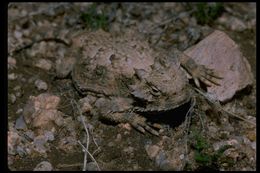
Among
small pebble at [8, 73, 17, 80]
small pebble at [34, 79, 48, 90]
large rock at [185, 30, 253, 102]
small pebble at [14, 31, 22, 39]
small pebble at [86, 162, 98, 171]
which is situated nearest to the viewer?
small pebble at [86, 162, 98, 171]

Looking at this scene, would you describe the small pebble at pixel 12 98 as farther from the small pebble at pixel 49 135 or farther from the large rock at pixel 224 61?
the large rock at pixel 224 61

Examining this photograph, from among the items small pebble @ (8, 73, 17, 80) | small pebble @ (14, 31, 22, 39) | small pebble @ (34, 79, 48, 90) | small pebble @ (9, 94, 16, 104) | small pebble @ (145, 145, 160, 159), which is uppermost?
small pebble @ (14, 31, 22, 39)

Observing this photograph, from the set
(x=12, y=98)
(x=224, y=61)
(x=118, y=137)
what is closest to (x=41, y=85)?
(x=12, y=98)

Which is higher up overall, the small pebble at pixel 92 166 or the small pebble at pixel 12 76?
the small pebble at pixel 12 76

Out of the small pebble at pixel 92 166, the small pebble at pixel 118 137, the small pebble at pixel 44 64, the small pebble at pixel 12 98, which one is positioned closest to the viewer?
the small pebble at pixel 92 166

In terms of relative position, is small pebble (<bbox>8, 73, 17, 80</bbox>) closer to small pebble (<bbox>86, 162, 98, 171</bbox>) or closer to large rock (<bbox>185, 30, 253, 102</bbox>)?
small pebble (<bbox>86, 162, 98, 171</bbox>)

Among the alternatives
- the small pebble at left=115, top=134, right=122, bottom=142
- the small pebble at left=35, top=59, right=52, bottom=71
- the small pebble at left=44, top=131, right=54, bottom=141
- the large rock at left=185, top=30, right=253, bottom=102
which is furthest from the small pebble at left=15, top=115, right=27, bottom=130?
the large rock at left=185, top=30, right=253, bottom=102

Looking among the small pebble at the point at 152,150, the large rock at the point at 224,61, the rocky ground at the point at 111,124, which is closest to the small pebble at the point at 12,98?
the rocky ground at the point at 111,124
